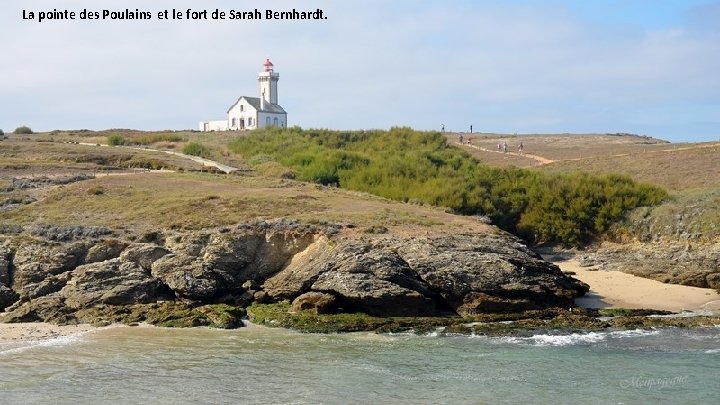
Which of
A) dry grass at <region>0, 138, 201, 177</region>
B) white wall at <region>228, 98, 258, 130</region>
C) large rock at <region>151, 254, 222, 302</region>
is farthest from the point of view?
white wall at <region>228, 98, 258, 130</region>

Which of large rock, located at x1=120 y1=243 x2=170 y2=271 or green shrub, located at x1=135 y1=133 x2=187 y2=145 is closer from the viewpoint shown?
large rock, located at x1=120 y1=243 x2=170 y2=271

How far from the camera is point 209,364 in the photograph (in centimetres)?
1858

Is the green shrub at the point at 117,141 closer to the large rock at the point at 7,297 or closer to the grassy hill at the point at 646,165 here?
the grassy hill at the point at 646,165

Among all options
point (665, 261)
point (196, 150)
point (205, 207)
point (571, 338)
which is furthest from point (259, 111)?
point (571, 338)

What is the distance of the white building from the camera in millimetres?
82625

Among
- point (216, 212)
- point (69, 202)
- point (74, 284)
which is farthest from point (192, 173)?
point (74, 284)

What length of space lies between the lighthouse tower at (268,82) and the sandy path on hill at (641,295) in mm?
62451

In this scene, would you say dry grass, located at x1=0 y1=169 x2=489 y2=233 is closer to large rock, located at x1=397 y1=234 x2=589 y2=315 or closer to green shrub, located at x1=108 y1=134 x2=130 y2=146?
large rock, located at x1=397 y1=234 x2=589 y2=315

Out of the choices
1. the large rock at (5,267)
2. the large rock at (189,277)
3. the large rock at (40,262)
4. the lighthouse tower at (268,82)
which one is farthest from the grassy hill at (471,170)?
the lighthouse tower at (268,82)

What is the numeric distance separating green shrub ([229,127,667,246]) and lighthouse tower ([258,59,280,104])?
39147 mm

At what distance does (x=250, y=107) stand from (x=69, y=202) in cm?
5127

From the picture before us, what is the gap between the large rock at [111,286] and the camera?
77.3 ft

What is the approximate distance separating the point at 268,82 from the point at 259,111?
628cm

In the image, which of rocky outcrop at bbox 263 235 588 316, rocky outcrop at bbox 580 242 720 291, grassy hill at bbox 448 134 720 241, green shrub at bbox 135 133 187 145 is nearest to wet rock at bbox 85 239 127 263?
rocky outcrop at bbox 263 235 588 316
